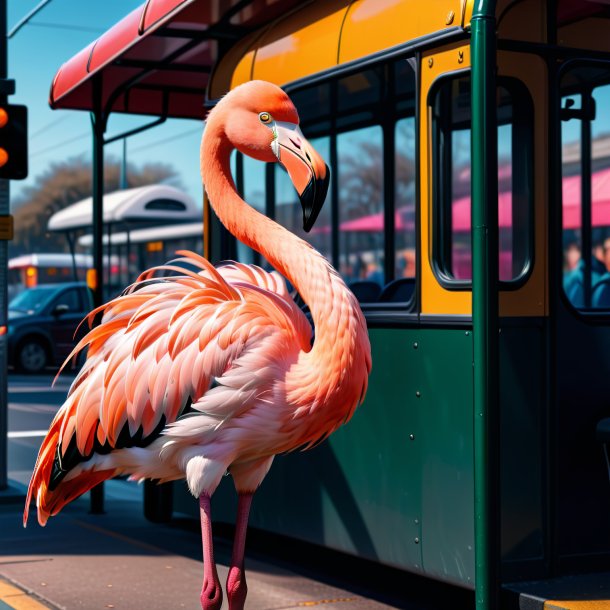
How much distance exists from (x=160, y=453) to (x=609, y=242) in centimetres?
255

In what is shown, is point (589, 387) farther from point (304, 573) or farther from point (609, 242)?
point (304, 573)

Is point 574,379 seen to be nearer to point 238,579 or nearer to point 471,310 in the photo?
point 471,310

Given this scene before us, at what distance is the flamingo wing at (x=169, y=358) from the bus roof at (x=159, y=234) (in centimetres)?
1958

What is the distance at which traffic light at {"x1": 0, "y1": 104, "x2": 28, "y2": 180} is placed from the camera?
8266 millimetres

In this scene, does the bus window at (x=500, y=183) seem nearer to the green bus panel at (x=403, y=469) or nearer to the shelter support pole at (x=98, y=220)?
the green bus panel at (x=403, y=469)

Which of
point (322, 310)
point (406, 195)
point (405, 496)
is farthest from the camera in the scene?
point (406, 195)

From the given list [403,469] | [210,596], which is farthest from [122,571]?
[210,596]

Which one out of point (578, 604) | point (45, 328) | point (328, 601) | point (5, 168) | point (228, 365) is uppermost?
point (5, 168)

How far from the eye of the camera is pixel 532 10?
4.65 metres

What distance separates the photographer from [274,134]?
3762mm

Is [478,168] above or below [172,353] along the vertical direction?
above

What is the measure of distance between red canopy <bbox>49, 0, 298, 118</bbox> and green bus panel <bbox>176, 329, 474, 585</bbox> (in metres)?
1.89

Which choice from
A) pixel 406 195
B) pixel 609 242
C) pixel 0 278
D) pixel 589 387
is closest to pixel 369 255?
pixel 406 195

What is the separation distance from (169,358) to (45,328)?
754 inches
